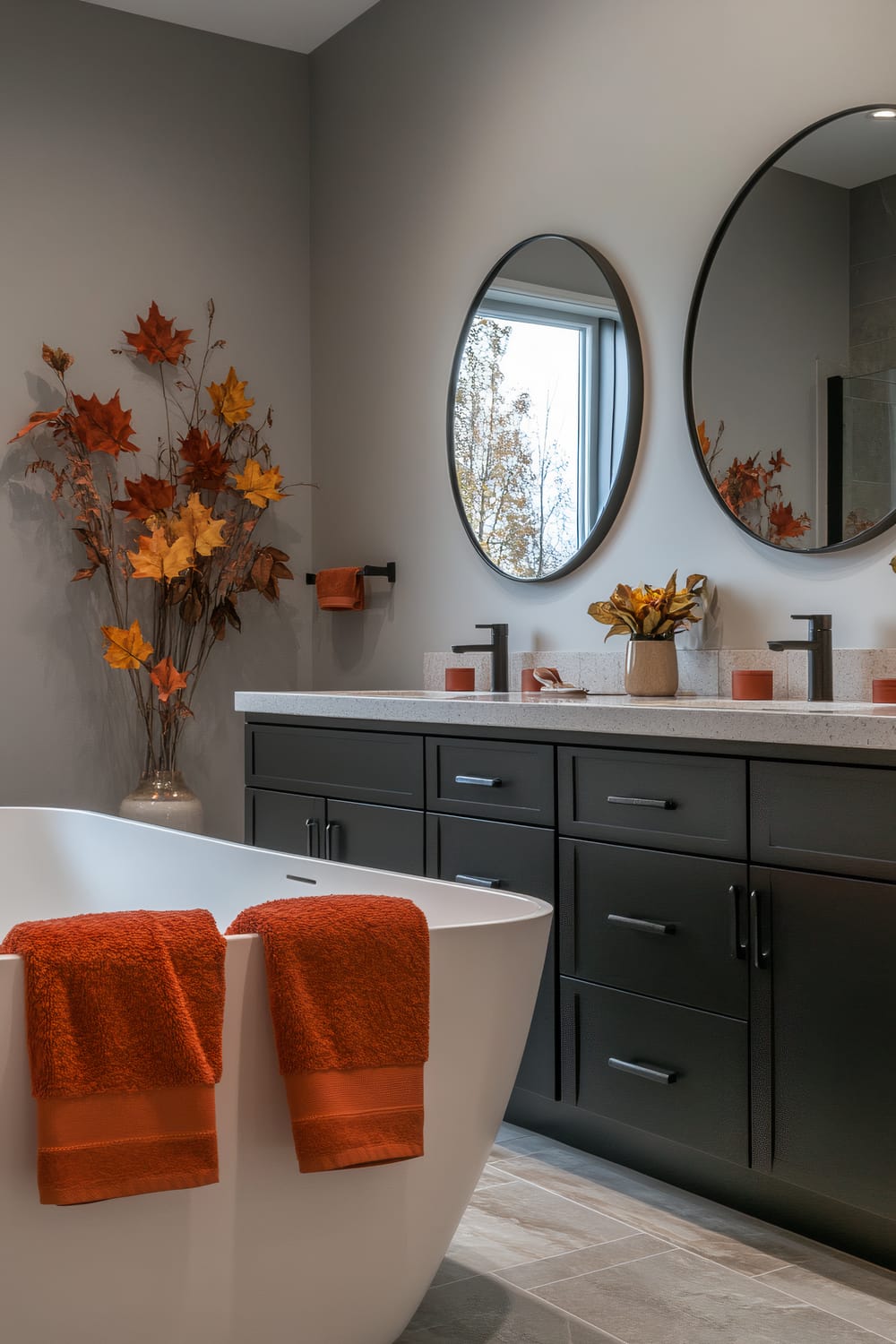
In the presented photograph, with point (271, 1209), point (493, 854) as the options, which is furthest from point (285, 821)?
point (271, 1209)

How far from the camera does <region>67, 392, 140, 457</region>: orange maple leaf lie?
3867mm

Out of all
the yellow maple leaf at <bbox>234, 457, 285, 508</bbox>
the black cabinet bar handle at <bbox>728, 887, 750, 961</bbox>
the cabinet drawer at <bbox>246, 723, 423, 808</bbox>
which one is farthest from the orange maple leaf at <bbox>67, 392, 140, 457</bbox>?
the black cabinet bar handle at <bbox>728, 887, 750, 961</bbox>

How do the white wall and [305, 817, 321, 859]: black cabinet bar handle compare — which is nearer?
A: the white wall

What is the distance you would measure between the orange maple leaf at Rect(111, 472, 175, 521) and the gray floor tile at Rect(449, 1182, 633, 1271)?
2379 millimetres

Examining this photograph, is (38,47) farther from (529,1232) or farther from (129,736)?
(529,1232)

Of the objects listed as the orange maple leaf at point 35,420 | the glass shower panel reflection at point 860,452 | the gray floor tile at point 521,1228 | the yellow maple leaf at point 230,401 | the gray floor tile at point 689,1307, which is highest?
the yellow maple leaf at point 230,401

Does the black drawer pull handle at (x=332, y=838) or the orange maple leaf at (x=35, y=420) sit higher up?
the orange maple leaf at (x=35, y=420)

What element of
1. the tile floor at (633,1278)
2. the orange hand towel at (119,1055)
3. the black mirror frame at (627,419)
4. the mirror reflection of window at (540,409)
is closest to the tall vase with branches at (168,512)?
the mirror reflection of window at (540,409)

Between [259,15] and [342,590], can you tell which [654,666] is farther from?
[259,15]

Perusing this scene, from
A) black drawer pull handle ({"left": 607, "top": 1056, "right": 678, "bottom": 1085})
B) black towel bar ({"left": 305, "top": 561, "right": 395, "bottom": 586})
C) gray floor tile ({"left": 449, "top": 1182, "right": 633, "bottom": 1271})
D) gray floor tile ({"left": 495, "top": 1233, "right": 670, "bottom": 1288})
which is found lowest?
gray floor tile ({"left": 449, "top": 1182, "right": 633, "bottom": 1271})

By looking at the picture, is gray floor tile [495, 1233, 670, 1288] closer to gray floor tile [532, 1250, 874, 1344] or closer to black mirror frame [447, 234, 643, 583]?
gray floor tile [532, 1250, 874, 1344]

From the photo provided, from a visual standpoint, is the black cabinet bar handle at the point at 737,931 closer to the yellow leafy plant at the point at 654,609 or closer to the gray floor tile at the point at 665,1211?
the gray floor tile at the point at 665,1211

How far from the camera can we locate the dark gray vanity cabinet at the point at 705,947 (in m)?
1.87

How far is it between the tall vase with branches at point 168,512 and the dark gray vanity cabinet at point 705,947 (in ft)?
4.74
